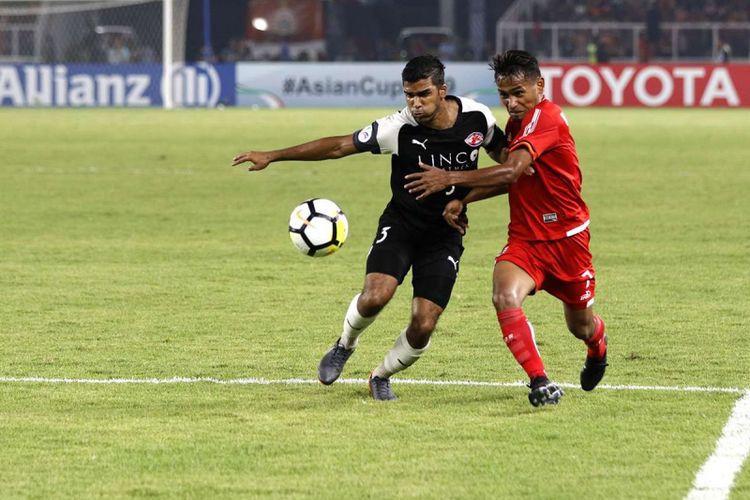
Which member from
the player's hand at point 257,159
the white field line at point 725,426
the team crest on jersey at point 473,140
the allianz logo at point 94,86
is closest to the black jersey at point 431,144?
the team crest on jersey at point 473,140

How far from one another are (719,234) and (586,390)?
24.9ft

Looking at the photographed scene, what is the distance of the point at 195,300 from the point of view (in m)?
10.2

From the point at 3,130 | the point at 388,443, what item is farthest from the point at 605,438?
the point at 3,130

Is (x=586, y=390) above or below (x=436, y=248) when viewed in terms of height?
below

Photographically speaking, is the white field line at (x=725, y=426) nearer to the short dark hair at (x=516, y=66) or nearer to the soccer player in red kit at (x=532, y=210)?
the soccer player in red kit at (x=532, y=210)

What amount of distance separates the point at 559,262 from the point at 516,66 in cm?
91

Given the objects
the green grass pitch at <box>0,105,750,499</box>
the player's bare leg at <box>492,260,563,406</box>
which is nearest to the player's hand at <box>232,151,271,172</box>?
the green grass pitch at <box>0,105,750,499</box>

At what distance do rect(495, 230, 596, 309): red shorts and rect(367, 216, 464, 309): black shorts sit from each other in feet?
1.19

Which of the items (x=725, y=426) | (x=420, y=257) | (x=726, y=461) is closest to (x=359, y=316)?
(x=420, y=257)

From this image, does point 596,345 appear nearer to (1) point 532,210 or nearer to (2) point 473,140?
(1) point 532,210

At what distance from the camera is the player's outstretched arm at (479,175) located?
6414 mm

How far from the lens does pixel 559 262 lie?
6.70 metres

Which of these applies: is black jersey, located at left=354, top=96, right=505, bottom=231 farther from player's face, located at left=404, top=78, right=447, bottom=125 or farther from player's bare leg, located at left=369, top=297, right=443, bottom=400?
player's bare leg, located at left=369, top=297, right=443, bottom=400

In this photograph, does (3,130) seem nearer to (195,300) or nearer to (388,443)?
(195,300)
